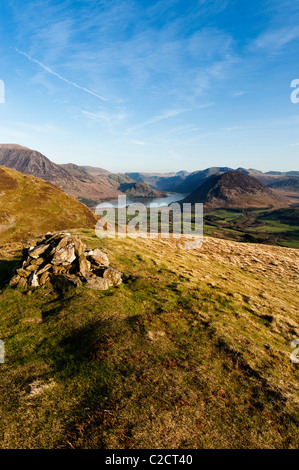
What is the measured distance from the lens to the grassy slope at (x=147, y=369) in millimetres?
9500

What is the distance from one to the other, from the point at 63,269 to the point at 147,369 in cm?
1419

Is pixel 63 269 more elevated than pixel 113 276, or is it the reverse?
pixel 63 269

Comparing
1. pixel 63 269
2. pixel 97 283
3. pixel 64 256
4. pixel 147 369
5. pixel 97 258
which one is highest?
pixel 64 256

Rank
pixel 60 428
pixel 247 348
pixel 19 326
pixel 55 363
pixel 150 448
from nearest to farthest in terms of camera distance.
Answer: pixel 150 448, pixel 60 428, pixel 55 363, pixel 247 348, pixel 19 326

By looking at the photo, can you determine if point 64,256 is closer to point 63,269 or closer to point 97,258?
point 63,269

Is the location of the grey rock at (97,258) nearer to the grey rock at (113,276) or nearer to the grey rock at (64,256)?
the grey rock at (113,276)

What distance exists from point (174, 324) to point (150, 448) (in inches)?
360

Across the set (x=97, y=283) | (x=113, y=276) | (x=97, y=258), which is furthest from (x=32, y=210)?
(x=97, y=283)

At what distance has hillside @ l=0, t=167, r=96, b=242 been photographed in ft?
374

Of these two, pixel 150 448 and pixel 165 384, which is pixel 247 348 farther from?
pixel 150 448

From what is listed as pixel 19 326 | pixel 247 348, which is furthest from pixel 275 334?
pixel 19 326

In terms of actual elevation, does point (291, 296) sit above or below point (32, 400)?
below

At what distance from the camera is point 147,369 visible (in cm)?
1272

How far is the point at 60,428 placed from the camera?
9477mm
